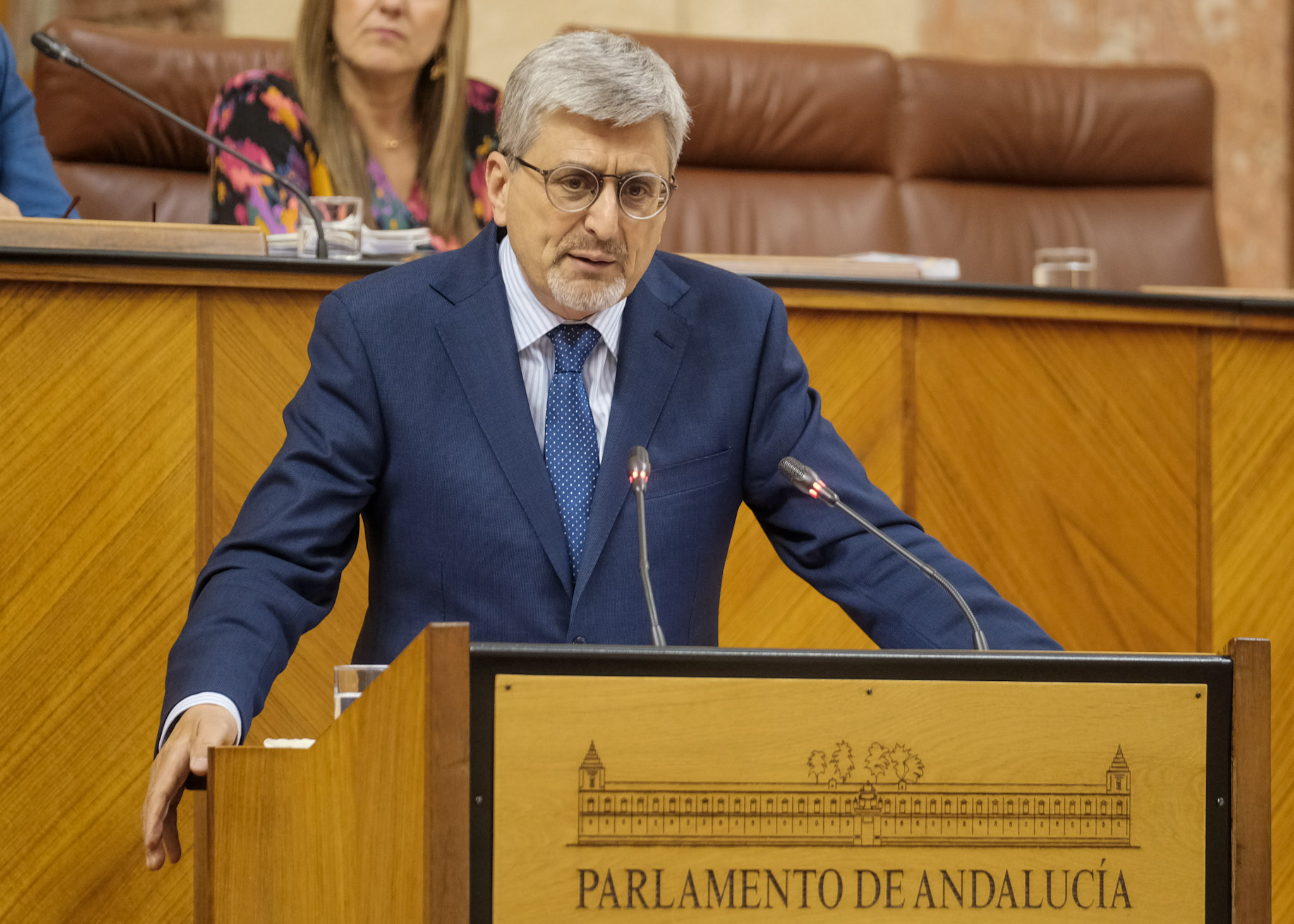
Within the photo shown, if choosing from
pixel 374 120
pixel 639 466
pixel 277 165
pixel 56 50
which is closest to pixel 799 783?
pixel 639 466

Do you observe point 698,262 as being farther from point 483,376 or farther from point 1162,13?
point 1162,13

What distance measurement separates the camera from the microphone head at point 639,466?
3.68 ft

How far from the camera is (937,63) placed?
3.20 metres

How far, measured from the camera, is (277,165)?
2.30 metres

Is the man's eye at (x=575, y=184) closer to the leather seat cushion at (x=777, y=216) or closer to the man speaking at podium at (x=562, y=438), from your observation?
the man speaking at podium at (x=562, y=438)

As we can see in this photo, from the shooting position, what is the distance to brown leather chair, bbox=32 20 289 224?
273cm

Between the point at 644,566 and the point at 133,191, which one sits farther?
the point at 133,191

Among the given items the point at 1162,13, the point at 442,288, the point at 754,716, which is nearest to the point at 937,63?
the point at 1162,13

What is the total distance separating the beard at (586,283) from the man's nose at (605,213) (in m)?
0.01

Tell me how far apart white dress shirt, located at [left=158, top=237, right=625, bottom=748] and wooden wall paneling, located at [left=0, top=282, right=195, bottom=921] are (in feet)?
1.61

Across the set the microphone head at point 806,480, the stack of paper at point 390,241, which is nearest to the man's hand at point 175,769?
the microphone head at point 806,480

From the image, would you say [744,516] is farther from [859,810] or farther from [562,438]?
[859,810]

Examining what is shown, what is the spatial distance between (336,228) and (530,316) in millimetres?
646

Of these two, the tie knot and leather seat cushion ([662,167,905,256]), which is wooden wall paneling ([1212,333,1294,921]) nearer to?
the tie knot
